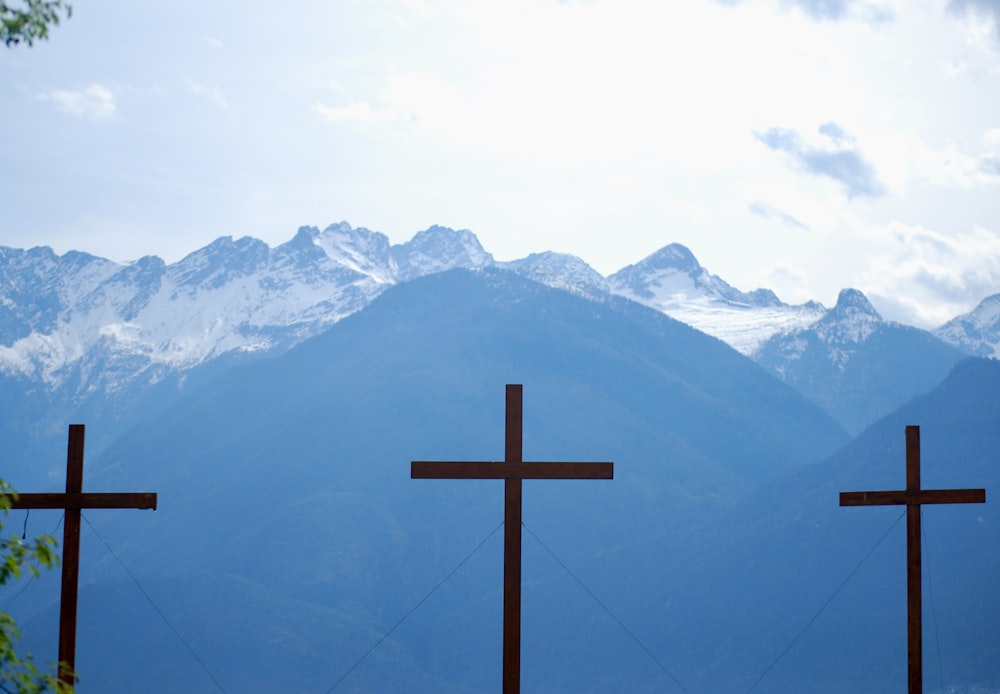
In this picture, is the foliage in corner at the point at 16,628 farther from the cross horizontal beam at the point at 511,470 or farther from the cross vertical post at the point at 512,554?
the cross horizontal beam at the point at 511,470

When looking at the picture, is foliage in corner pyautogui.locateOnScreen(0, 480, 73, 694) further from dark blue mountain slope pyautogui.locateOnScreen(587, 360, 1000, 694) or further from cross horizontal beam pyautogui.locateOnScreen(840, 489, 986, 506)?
dark blue mountain slope pyautogui.locateOnScreen(587, 360, 1000, 694)

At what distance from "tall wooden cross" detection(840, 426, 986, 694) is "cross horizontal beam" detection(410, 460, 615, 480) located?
13.9ft

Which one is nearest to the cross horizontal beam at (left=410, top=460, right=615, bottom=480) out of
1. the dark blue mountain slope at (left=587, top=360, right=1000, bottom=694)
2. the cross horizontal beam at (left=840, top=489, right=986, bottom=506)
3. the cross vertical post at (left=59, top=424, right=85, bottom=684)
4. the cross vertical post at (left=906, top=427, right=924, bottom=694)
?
the cross vertical post at (left=59, top=424, right=85, bottom=684)

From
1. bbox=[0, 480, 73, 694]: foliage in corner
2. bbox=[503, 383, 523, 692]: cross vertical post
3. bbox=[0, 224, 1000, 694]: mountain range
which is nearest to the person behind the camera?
bbox=[0, 480, 73, 694]: foliage in corner

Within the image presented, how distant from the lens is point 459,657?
119 metres

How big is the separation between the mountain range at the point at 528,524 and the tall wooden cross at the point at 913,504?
65.6 meters

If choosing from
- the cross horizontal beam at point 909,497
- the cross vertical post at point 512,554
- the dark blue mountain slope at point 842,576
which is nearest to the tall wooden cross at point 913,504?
the cross horizontal beam at point 909,497

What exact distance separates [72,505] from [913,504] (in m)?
10.6

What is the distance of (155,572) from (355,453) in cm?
2586

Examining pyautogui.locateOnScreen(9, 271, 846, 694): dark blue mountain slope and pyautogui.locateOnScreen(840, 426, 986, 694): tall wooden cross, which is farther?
pyautogui.locateOnScreen(9, 271, 846, 694): dark blue mountain slope

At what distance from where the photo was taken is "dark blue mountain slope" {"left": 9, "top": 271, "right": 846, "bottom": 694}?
112m

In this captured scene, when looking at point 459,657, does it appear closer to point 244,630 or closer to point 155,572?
point 244,630

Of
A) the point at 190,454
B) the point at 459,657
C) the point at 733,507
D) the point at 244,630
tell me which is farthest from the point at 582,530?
the point at 190,454

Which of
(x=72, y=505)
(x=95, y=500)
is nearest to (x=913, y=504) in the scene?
(x=95, y=500)
